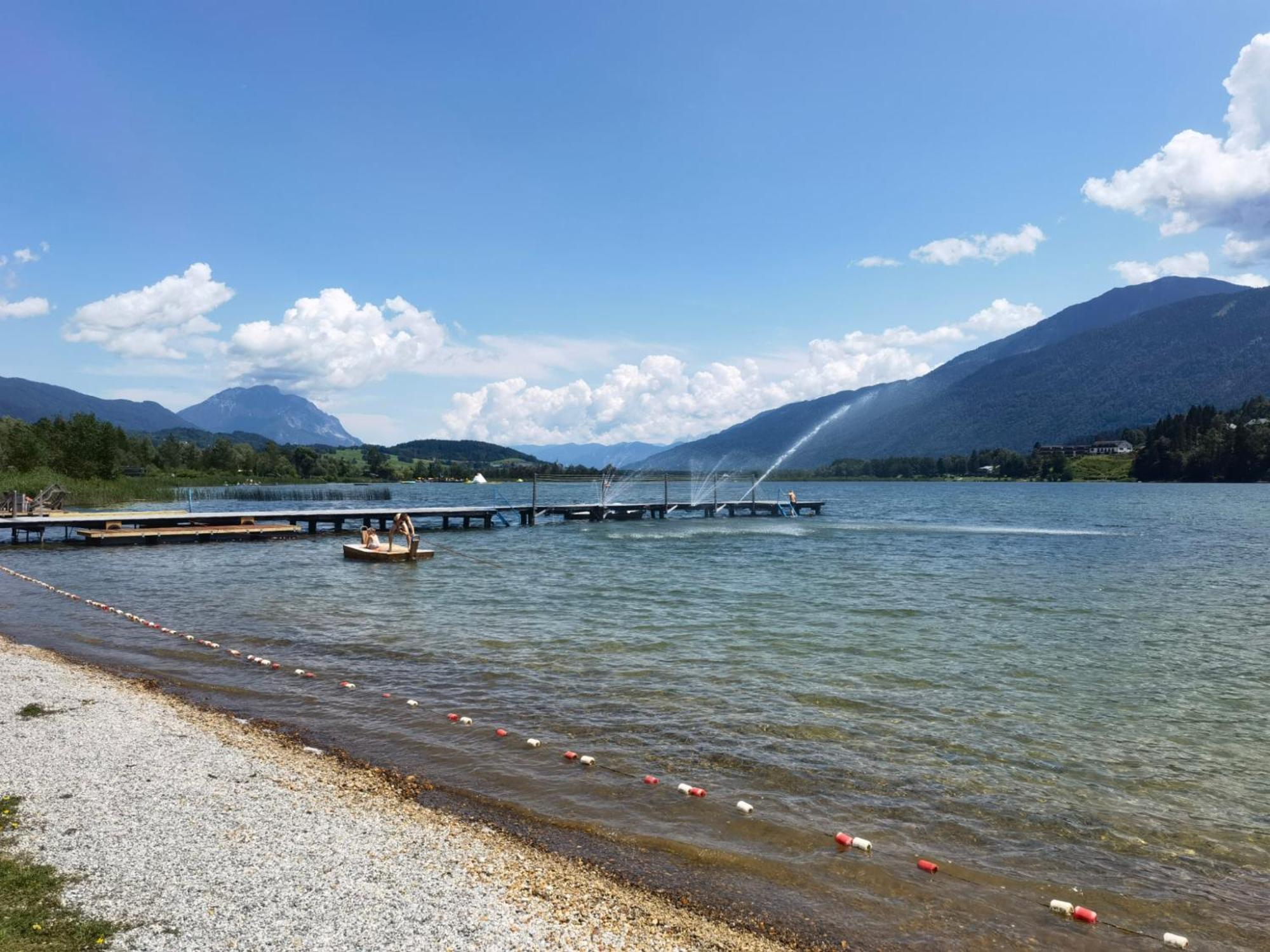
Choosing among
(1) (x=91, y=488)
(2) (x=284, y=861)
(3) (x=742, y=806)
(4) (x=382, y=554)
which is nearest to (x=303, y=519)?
(4) (x=382, y=554)

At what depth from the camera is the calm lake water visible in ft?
31.8

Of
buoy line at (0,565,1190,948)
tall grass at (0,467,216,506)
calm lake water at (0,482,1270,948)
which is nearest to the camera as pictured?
buoy line at (0,565,1190,948)

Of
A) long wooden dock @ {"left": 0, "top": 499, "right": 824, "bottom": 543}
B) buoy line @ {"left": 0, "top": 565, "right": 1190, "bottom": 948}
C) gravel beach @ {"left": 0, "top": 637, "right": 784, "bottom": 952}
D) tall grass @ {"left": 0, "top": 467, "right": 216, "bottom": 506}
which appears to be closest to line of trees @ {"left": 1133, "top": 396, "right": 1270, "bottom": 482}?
long wooden dock @ {"left": 0, "top": 499, "right": 824, "bottom": 543}

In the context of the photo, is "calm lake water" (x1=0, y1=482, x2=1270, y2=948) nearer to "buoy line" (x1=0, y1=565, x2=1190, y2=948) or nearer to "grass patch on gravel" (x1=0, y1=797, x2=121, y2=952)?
"buoy line" (x1=0, y1=565, x2=1190, y2=948)

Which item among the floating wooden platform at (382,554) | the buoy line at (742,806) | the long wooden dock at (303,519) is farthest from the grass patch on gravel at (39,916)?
the long wooden dock at (303,519)

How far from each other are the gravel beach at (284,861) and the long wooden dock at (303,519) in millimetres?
39515

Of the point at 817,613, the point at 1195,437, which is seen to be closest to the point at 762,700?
the point at 817,613

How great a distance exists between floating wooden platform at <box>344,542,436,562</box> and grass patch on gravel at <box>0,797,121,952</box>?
38366mm

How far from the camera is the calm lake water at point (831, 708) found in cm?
969

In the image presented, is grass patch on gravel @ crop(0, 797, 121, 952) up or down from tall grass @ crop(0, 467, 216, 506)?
down

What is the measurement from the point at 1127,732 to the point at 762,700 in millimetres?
7535

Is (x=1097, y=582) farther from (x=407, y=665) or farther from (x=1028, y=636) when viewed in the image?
(x=407, y=665)

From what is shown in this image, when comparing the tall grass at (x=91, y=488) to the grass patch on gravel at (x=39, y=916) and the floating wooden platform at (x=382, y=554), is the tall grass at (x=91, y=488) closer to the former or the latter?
the floating wooden platform at (x=382, y=554)

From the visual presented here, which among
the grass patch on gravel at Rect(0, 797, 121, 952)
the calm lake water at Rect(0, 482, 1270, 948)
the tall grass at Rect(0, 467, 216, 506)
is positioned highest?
the tall grass at Rect(0, 467, 216, 506)
